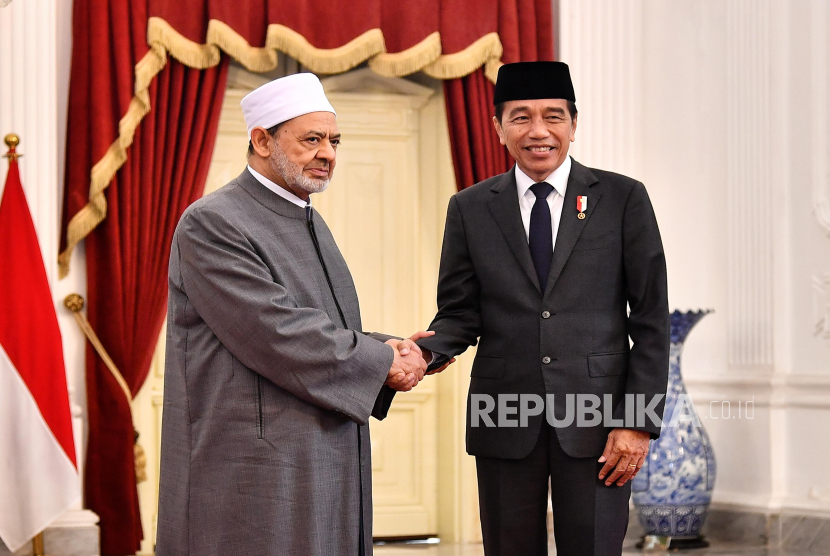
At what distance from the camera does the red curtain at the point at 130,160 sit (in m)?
4.82

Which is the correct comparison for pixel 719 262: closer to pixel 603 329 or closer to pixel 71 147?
pixel 603 329

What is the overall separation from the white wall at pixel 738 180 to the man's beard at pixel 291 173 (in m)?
2.97

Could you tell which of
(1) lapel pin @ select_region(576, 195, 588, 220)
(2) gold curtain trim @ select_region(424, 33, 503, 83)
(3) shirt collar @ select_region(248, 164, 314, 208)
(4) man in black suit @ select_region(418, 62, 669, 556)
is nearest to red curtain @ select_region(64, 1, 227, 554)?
(2) gold curtain trim @ select_region(424, 33, 503, 83)

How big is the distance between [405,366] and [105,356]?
2662mm

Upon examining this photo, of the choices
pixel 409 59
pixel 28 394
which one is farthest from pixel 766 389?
pixel 28 394

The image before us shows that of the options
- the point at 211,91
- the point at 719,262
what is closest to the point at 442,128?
the point at 211,91

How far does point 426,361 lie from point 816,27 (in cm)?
331

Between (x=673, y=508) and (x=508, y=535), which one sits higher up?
(x=508, y=535)

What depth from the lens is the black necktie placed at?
2.63m


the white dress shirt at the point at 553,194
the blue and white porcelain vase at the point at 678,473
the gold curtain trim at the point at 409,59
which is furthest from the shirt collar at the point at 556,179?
the gold curtain trim at the point at 409,59

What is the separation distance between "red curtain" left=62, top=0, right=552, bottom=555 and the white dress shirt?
2.56m

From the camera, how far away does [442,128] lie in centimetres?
547

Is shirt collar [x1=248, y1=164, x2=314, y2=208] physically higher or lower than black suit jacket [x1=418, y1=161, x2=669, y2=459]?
higher

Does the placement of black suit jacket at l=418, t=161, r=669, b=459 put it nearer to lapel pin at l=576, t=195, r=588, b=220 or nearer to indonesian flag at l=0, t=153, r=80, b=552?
lapel pin at l=576, t=195, r=588, b=220
